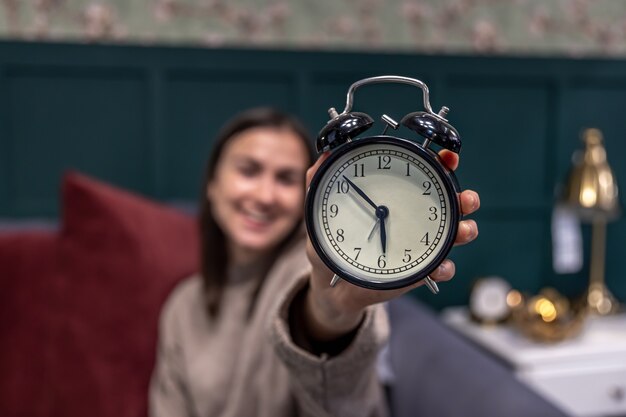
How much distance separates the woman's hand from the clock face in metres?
0.02

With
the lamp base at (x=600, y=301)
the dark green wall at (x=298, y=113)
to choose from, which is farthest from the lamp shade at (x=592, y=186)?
the lamp base at (x=600, y=301)

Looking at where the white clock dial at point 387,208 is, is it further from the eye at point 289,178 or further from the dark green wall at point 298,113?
the dark green wall at point 298,113

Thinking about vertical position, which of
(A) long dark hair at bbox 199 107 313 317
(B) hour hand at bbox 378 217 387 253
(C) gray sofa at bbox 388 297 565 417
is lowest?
(C) gray sofa at bbox 388 297 565 417

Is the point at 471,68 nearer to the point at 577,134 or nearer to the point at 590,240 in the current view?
the point at 577,134

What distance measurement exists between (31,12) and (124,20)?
11.8 inches

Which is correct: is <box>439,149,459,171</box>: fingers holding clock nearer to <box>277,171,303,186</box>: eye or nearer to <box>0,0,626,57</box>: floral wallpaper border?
<box>277,171,303,186</box>: eye

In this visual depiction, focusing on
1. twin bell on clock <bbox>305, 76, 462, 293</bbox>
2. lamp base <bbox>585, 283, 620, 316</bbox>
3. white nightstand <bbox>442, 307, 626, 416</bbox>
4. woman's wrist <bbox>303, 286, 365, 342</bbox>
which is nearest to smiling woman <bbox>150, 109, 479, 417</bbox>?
woman's wrist <bbox>303, 286, 365, 342</bbox>

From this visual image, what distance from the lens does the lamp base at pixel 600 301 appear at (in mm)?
2143

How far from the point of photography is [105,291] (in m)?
1.41

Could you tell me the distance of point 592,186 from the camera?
197 cm

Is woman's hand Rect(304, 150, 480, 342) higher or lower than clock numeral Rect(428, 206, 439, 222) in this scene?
lower

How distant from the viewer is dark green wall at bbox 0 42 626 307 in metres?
1.94

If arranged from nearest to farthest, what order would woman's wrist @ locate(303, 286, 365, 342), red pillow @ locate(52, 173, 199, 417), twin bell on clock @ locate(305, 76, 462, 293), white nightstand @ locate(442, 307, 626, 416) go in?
1. twin bell on clock @ locate(305, 76, 462, 293)
2. woman's wrist @ locate(303, 286, 365, 342)
3. red pillow @ locate(52, 173, 199, 417)
4. white nightstand @ locate(442, 307, 626, 416)

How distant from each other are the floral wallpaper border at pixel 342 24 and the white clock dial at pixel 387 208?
1646 millimetres
